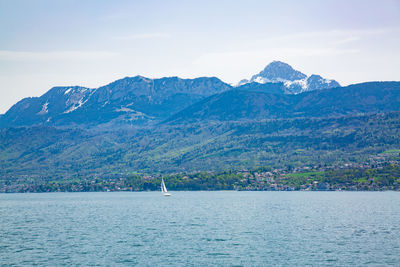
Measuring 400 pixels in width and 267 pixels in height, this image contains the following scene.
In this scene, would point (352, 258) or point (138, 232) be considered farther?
point (138, 232)

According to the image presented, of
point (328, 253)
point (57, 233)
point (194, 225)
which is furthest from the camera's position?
point (194, 225)

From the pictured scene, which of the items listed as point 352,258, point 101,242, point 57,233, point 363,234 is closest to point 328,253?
point 352,258

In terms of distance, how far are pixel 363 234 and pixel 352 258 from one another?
84.4ft

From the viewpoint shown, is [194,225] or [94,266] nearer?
[94,266]

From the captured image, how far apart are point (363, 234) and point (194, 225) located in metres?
40.3

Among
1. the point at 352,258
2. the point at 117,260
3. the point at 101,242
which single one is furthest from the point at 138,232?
the point at 352,258

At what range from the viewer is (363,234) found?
9775cm

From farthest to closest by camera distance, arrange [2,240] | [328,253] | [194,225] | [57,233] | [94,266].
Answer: [194,225], [57,233], [2,240], [328,253], [94,266]

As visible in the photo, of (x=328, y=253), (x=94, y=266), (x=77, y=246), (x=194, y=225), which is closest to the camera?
(x=94, y=266)

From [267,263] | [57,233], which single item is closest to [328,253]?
[267,263]

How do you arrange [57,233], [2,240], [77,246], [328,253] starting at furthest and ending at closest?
[57,233], [2,240], [77,246], [328,253]

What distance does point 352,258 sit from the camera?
73875 mm

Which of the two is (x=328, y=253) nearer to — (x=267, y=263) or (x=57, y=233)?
(x=267, y=263)

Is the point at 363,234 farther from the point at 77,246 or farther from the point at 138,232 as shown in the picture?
the point at 77,246
